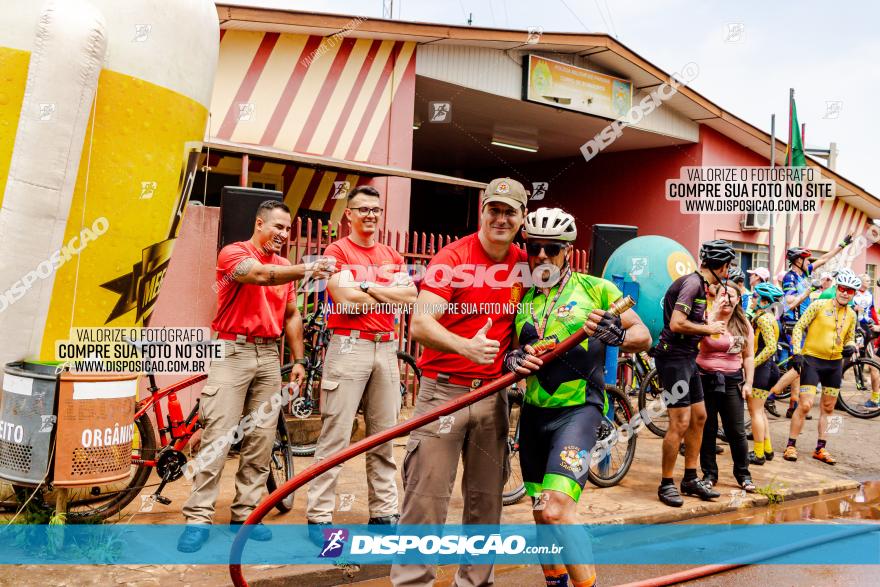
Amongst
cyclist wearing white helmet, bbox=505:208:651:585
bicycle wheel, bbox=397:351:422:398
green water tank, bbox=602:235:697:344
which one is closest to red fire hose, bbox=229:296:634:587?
cyclist wearing white helmet, bbox=505:208:651:585

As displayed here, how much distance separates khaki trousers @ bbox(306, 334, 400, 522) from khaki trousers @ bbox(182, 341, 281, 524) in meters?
0.37

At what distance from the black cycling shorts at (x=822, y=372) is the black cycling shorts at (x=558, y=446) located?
583 cm

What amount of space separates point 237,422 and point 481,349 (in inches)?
86.4

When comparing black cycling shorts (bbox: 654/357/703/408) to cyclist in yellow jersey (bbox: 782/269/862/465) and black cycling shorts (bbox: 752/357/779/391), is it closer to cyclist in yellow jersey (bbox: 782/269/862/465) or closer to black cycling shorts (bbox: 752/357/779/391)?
black cycling shorts (bbox: 752/357/779/391)

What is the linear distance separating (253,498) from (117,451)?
1.03m

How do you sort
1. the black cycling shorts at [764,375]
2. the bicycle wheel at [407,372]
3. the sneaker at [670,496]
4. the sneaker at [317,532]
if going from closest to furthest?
the sneaker at [317,532], the sneaker at [670,496], the bicycle wheel at [407,372], the black cycling shorts at [764,375]

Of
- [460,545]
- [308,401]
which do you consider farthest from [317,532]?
[308,401]

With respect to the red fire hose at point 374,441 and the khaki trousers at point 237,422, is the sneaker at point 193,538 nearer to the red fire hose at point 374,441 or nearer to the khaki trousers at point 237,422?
the khaki trousers at point 237,422

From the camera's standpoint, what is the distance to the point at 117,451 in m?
4.52

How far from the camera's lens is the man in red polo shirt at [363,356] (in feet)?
16.6

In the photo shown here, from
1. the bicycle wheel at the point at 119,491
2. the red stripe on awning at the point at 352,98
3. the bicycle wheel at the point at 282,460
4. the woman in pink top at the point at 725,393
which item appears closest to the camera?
the bicycle wheel at the point at 119,491

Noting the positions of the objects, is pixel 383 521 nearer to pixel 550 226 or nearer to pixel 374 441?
pixel 374 441

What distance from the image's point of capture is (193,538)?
4707 millimetres

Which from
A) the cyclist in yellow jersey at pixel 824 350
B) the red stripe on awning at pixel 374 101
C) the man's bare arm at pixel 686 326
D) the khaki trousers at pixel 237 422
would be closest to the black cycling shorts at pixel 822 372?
the cyclist in yellow jersey at pixel 824 350
